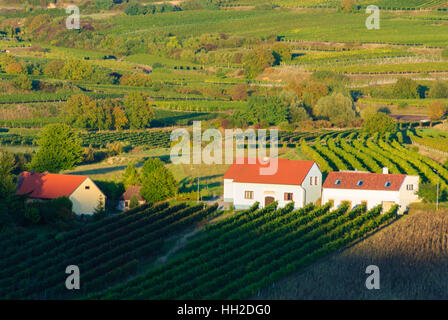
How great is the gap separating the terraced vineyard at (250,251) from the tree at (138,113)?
39.8 meters

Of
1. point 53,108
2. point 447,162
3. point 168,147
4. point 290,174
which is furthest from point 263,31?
point 290,174

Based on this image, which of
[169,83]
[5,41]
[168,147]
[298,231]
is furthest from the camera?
[5,41]

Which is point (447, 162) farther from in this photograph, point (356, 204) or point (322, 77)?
point (322, 77)

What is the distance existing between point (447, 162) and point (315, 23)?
282 feet

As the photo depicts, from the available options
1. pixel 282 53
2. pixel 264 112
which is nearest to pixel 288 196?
pixel 264 112

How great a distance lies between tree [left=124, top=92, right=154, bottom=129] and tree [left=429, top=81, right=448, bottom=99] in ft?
107

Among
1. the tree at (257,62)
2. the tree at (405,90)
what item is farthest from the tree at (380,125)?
the tree at (257,62)

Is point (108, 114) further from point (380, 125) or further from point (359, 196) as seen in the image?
point (359, 196)

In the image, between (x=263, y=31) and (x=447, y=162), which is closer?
(x=447, y=162)

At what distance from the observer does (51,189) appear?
40.6 meters

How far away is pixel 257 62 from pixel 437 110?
111ft

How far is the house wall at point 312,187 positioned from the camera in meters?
41.8

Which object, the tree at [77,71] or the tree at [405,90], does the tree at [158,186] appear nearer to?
the tree at [405,90]

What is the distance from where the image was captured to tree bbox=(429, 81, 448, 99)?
93.2 metres
